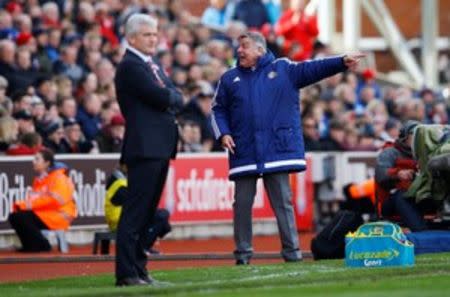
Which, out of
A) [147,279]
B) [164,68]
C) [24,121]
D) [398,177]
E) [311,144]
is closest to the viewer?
[147,279]

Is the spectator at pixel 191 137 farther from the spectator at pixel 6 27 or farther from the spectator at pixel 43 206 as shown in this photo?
the spectator at pixel 43 206

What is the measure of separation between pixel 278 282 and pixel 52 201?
840cm

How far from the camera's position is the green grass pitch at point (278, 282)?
558 inches

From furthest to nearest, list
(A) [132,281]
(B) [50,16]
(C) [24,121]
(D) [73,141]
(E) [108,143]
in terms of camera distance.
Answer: (B) [50,16] → (E) [108,143] → (D) [73,141] → (C) [24,121] → (A) [132,281]

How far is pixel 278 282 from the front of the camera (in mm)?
15250

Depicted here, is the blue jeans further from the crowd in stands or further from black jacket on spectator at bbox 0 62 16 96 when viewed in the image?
black jacket on spectator at bbox 0 62 16 96

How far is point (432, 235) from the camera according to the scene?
18734 millimetres

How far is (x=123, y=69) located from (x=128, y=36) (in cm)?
30

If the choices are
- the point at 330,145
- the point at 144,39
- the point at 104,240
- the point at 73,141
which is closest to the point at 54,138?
the point at 73,141

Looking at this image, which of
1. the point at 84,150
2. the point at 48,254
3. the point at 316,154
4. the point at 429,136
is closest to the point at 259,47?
the point at 429,136

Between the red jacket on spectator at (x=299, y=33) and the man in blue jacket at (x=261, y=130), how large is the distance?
14.5 metres

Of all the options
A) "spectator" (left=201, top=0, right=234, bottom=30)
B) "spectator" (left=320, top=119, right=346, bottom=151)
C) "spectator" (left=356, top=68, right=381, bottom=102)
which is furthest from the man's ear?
"spectator" (left=356, top=68, right=381, bottom=102)

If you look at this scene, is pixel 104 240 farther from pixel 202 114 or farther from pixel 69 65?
pixel 202 114

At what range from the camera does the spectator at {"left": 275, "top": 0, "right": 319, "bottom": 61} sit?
32.8m
